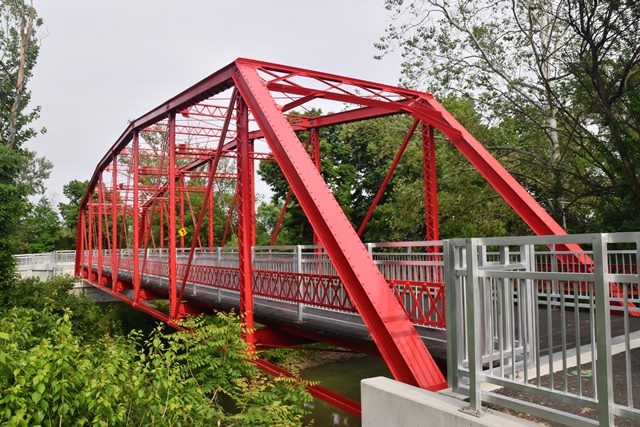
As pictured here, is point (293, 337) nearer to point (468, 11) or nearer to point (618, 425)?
point (618, 425)

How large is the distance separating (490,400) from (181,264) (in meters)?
14.0

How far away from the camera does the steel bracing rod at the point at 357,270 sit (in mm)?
4852

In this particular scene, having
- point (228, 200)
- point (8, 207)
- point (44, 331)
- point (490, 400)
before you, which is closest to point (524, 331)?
point (490, 400)

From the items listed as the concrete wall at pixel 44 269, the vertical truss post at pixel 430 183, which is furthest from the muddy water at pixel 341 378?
the concrete wall at pixel 44 269

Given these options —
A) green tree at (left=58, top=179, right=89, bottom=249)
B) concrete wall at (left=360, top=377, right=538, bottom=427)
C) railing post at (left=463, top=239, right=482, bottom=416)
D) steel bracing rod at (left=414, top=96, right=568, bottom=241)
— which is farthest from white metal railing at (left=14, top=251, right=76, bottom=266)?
railing post at (left=463, top=239, right=482, bottom=416)

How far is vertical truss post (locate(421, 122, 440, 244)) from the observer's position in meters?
11.6

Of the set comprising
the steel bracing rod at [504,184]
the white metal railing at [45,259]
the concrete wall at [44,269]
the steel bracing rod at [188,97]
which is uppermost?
the steel bracing rod at [188,97]

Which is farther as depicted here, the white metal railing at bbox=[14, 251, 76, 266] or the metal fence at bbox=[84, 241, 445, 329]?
the white metal railing at bbox=[14, 251, 76, 266]

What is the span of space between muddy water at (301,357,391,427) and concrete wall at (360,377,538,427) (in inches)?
422

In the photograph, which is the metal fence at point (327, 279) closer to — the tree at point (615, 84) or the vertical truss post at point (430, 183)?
the vertical truss post at point (430, 183)

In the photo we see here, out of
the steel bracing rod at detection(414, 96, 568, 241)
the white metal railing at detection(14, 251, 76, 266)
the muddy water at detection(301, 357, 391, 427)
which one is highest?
the steel bracing rod at detection(414, 96, 568, 241)

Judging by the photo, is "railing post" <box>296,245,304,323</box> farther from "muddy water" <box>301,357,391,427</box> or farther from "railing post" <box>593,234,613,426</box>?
"muddy water" <box>301,357,391,427</box>

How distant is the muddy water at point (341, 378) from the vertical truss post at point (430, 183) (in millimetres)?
6472

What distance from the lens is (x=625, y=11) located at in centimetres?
1217
